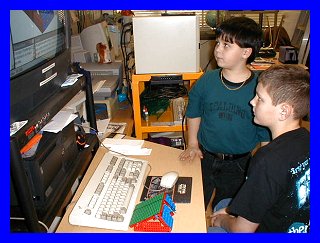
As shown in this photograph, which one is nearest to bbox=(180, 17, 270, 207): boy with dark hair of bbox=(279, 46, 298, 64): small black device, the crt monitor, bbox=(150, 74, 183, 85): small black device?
bbox=(150, 74, 183, 85): small black device

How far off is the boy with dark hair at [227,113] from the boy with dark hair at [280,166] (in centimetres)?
32

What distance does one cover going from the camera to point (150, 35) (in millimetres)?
1505

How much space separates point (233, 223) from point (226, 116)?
0.48 metres

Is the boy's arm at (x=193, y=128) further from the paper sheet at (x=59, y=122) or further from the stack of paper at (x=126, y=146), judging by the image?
the paper sheet at (x=59, y=122)

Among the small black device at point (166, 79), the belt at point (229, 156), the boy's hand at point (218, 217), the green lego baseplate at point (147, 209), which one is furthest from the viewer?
the small black device at point (166, 79)

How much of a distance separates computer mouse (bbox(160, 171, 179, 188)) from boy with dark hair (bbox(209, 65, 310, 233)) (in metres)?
0.20

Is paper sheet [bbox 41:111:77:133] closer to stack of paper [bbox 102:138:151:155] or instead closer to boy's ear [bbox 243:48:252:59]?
stack of paper [bbox 102:138:151:155]

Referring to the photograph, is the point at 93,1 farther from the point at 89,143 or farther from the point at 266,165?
the point at 89,143

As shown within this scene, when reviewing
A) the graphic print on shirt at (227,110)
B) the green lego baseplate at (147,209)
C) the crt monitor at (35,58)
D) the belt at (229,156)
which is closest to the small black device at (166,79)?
the graphic print on shirt at (227,110)

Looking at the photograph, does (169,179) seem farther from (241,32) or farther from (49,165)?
(241,32)

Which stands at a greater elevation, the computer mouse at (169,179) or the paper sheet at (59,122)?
the paper sheet at (59,122)

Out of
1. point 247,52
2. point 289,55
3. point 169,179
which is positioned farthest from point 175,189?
point 289,55

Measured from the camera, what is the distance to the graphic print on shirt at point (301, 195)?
86 cm

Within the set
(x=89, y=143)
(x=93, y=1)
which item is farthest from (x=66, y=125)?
(x=93, y=1)
